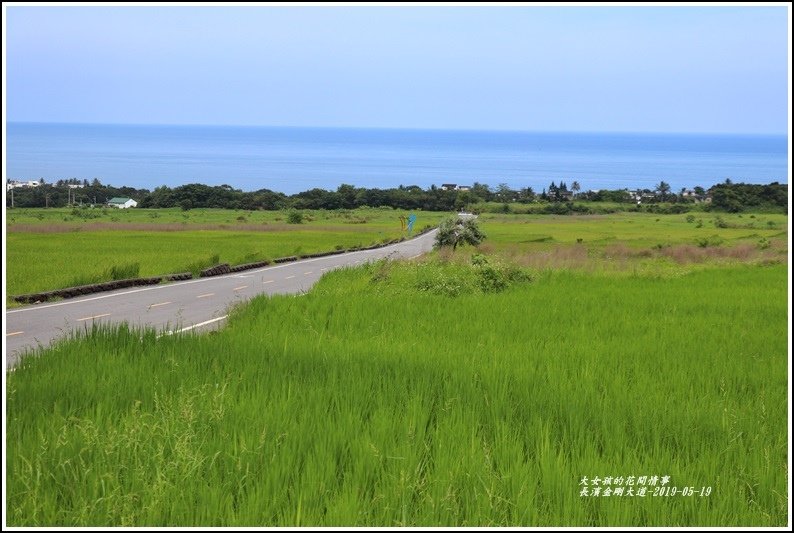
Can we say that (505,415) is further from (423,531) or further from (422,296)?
(422,296)

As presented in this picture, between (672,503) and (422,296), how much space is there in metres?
11.6

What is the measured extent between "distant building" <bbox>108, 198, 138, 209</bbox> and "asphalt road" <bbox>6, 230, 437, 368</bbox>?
147 ft

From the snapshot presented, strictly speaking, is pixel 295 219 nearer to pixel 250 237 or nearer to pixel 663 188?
pixel 250 237

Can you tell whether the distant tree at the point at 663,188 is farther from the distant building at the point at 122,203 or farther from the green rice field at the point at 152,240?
the distant building at the point at 122,203

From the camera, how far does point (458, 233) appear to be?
38562 millimetres

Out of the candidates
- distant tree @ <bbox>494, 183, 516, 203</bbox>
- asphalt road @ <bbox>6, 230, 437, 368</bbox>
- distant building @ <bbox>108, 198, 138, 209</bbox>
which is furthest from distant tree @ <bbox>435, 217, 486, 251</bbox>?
distant building @ <bbox>108, 198, 138, 209</bbox>

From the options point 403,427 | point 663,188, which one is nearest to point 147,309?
point 403,427

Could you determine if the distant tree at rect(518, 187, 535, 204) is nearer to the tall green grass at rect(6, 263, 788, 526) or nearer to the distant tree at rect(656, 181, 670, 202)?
the distant tree at rect(656, 181, 670, 202)

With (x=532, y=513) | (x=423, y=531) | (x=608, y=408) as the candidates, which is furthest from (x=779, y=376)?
(x=423, y=531)

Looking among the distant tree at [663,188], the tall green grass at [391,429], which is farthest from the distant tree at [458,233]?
the distant tree at [663,188]

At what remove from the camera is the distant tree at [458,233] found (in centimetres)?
3869

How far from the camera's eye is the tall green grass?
15.1 ft

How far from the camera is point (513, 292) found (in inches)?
683

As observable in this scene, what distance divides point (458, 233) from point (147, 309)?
2395 centimetres
